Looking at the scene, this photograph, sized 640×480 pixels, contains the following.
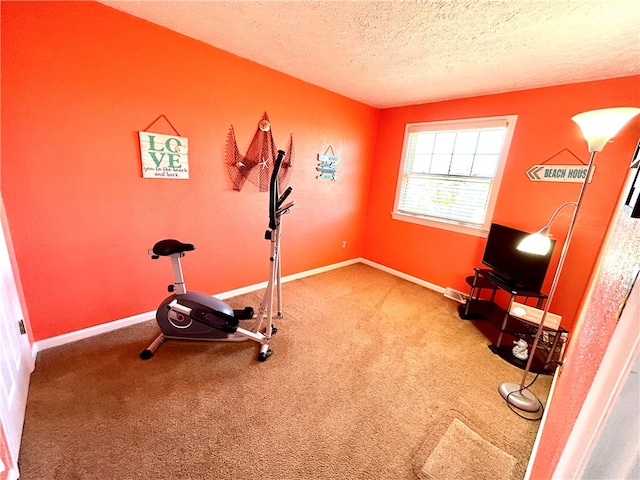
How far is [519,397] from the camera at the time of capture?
1.72 m

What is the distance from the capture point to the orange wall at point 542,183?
2.14 meters

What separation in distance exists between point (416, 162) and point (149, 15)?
3151 millimetres

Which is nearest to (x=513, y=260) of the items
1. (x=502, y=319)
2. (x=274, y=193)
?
(x=502, y=319)

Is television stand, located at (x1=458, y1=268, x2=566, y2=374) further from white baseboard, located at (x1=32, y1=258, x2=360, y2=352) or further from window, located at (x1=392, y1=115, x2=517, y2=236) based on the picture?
white baseboard, located at (x1=32, y1=258, x2=360, y2=352)

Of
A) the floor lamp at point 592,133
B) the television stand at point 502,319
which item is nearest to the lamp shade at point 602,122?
the floor lamp at point 592,133

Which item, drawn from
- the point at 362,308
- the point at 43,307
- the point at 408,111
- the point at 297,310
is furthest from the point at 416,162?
the point at 43,307

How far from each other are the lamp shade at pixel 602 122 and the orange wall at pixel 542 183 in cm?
117

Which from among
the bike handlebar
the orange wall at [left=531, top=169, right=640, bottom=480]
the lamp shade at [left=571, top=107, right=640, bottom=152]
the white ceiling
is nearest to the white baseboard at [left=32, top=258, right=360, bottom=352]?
the bike handlebar

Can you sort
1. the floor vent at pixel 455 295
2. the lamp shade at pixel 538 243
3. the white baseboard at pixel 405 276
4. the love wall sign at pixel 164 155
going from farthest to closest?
the white baseboard at pixel 405 276 → the floor vent at pixel 455 295 → the love wall sign at pixel 164 155 → the lamp shade at pixel 538 243

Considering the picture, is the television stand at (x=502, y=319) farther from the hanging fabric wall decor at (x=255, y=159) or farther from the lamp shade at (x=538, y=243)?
the hanging fabric wall decor at (x=255, y=159)

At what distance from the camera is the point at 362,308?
2.82 m

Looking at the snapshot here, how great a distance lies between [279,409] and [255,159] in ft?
7.34

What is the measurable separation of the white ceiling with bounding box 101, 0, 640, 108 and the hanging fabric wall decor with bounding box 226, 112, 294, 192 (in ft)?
2.18

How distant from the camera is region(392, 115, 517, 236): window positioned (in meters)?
2.84
